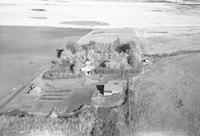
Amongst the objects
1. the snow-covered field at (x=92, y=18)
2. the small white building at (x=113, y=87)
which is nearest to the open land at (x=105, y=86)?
the small white building at (x=113, y=87)

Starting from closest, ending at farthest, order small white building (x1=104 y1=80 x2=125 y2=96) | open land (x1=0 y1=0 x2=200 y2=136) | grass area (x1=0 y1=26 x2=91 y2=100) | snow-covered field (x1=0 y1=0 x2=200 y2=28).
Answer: open land (x1=0 y1=0 x2=200 y2=136) → small white building (x1=104 y1=80 x2=125 y2=96) → grass area (x1=0 y1=26 x2=91 y2=100) → snow-covered field (x1=0 y1=0 x2=200 y2=28)

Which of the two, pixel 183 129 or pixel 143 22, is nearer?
pixel 183 129

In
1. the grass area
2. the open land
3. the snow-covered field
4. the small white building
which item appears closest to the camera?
the open land

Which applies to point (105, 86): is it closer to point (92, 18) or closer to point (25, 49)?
point (25, 49)

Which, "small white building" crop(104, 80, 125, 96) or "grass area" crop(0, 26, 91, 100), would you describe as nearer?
"small white building" crop(104, 80, 125, 96)

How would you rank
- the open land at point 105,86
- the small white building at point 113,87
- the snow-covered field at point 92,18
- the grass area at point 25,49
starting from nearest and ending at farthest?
the open land at point 105,86, the small white building at point 113,87, the grass area at point 25,49, the snow-covered field at point 92,18

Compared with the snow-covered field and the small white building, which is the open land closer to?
the small white building

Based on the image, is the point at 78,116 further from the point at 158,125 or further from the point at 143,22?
the point at 143,22

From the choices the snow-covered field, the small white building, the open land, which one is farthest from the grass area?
the small white building

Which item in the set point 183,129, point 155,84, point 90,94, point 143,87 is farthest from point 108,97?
point 183,129

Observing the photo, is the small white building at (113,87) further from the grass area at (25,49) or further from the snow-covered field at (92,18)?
the snow-covered field at (92,18)

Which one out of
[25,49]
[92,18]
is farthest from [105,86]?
[92,18]
